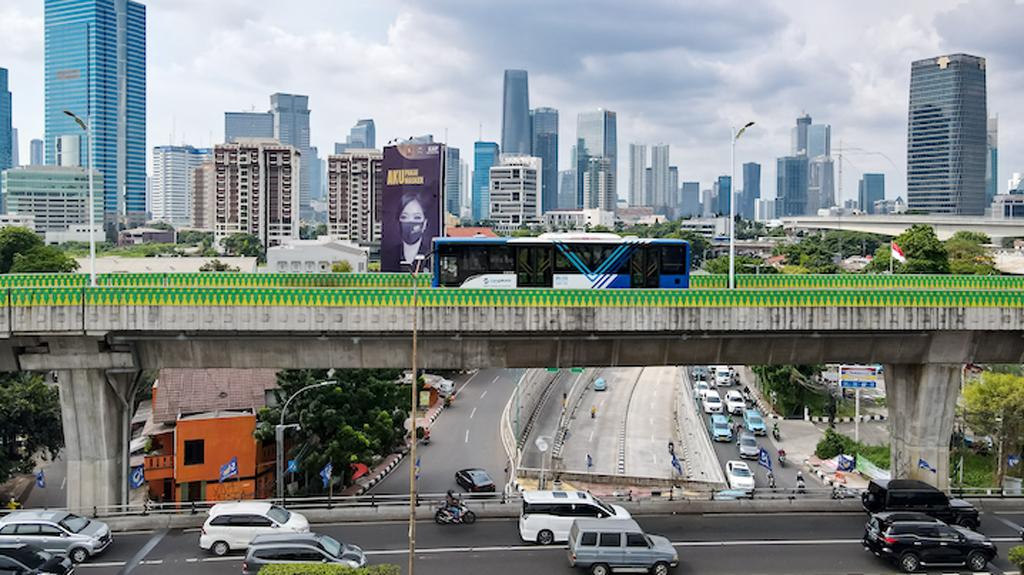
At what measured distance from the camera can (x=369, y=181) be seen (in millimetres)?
189750

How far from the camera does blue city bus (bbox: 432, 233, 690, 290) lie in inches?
1297

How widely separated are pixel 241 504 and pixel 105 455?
6747 millimetres

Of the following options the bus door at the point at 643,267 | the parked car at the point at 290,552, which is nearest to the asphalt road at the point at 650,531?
the parked car at the point at 290,552

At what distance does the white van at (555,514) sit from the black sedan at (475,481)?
21.4 metres

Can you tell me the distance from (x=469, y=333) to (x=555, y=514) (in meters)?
7.44

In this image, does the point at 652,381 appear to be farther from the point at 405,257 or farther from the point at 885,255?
the point at 885,255

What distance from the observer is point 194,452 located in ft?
136

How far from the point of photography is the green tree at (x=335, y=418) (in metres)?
40.1

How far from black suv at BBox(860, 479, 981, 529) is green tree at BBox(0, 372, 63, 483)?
148 feet

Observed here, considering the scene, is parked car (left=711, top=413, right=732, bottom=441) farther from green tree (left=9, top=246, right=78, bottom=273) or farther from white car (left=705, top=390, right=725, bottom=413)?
green tree (left=9, top=246, right=78, bottom=273)

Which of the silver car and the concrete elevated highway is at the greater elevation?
the concrete elevated highway

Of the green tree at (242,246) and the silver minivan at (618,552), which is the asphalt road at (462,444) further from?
the green tree at (242,246)

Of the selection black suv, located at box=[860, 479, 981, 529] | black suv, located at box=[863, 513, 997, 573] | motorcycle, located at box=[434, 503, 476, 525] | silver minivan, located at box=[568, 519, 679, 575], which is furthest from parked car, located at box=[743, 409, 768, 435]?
silver minivan, located at box=[568, 519, 679, 575]

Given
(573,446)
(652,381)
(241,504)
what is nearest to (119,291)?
(241,504)
